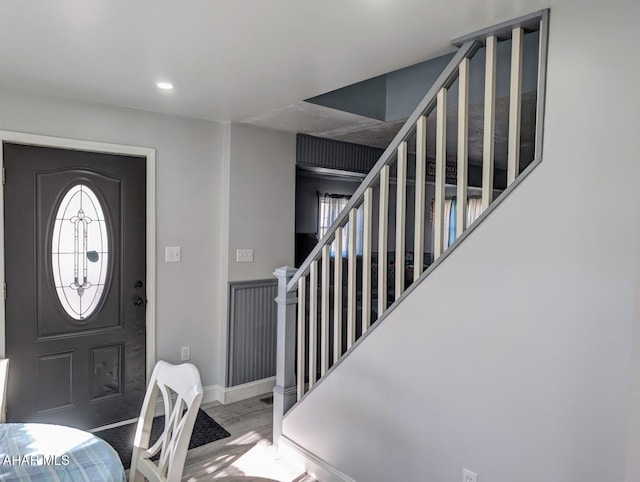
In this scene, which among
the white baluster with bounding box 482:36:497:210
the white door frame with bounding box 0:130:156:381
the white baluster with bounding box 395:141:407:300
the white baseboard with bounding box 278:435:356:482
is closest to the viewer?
the white baluster with bounding box 482:36:497:210

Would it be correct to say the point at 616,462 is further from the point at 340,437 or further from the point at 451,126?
the point at 451,126

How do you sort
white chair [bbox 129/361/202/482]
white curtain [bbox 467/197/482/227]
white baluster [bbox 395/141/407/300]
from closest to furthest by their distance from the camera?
white chair [bbox 129/361/202/482], white baluster [bbox 395/141/407/300], white curtain [bbox 467/197/482/227]

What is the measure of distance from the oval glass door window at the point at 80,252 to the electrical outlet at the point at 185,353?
748 millimetres

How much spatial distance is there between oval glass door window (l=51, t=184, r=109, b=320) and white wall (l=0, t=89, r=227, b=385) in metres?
0.39

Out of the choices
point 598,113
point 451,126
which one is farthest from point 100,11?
point 451,126

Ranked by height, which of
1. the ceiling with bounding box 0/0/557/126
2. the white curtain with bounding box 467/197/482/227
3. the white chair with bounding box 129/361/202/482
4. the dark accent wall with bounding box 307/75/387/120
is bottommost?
the white chair with bounding box 129/361/202/482

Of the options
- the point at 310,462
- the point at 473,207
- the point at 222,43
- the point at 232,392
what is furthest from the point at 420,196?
the point at 473,207

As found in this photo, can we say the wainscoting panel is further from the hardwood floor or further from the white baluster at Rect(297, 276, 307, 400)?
the white baluster at Rect(297, 276, 307, 400)

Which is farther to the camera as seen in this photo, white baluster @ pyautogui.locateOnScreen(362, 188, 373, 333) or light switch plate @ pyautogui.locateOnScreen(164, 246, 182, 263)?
light switch plate @ pyautogui.locateOnScreen(164, 246, 182, 263)

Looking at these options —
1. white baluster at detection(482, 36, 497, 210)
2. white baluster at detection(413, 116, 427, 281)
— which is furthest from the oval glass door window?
white baluster at detection(482, 36, 497, 210)

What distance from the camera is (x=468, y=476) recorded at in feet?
6.45

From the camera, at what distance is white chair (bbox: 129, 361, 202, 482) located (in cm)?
148

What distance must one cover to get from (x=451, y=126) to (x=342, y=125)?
0.92 metres

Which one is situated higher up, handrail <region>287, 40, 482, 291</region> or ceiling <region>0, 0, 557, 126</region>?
ceiling <region>0, 0, 557, 126</region>
